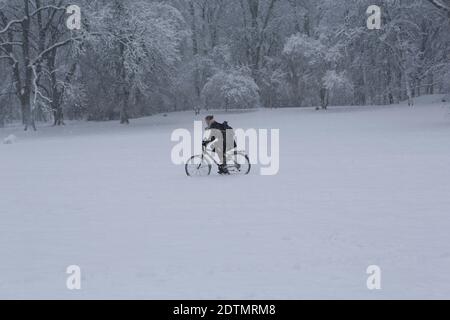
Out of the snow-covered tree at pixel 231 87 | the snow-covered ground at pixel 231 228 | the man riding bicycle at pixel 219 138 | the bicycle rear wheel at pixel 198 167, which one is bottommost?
the snow-covered ground at pixel 231 228

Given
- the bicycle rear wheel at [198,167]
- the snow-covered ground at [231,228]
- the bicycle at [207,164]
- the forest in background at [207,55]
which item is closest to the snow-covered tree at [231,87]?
the forest in background at [207,55]

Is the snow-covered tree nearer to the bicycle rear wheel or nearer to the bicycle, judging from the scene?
the bicycle

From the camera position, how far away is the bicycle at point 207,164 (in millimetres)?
14531

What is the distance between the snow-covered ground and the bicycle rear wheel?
11.3 inches

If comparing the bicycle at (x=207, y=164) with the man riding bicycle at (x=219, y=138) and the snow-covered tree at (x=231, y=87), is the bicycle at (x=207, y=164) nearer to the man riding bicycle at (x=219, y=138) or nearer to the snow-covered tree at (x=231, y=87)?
the man riding bicycle at (x=219, y=138)

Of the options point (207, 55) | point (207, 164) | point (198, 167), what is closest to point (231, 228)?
Result: point (198, 167)

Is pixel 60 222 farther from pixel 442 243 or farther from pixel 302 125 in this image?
pixel 302 125

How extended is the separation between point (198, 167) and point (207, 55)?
3869 centimetres

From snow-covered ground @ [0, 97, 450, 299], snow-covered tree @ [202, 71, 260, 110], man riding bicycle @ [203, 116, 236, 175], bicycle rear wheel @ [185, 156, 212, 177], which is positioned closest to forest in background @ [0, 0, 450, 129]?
snow-covered tree @ [202, 71, 260, 110]

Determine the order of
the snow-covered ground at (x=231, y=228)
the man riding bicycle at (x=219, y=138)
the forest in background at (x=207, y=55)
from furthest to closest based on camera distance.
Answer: the forest in background at (x=207, y=55)
the man riding bicycle at (x=219, y=138)
the snow-covered ground at (x=231, y=228)

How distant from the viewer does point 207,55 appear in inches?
2047

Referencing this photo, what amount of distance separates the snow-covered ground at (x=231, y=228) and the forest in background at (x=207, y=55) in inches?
692

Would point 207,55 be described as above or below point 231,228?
above

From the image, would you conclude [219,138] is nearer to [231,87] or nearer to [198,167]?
[198,167]
